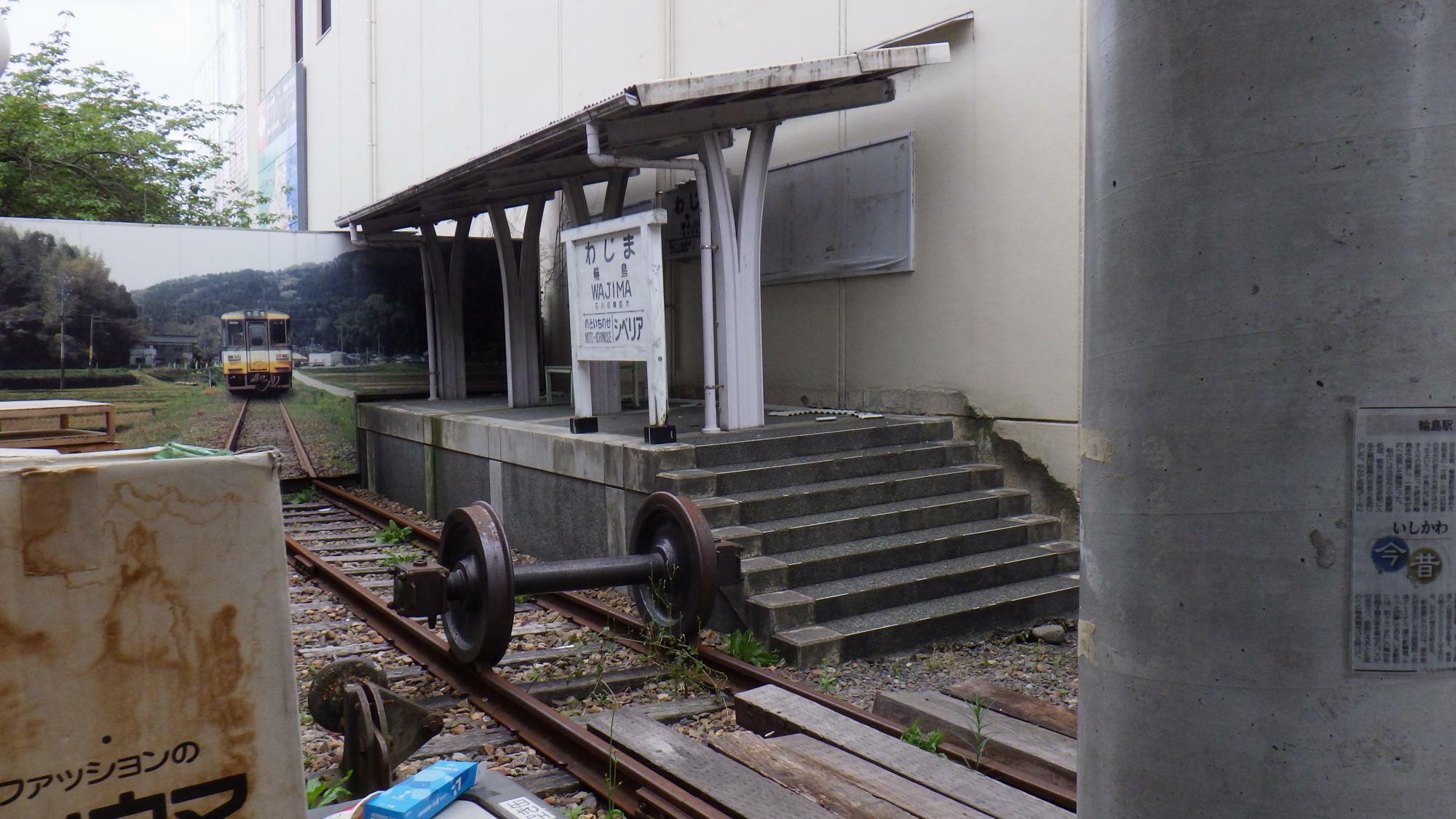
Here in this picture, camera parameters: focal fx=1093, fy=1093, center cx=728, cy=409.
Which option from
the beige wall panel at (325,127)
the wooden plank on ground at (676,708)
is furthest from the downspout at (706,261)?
the beige wall panel at (325,127)

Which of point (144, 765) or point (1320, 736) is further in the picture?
point (1320, 736)

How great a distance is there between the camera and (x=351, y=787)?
3.79m

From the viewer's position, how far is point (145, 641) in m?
1.55

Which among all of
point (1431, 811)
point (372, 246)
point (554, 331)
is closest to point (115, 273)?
point (372, 246)

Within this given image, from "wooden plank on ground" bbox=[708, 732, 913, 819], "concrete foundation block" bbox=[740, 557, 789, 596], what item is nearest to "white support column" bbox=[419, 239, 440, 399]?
"concrete foundation block" bbox=[740, 557, 789, 596]

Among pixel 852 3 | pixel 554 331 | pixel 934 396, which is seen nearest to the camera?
pixel 934 396

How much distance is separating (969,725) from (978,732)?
13 centimetres

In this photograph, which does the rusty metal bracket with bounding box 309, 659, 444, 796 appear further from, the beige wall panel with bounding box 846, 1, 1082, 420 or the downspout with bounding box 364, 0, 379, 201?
the downspout with bounding box 364, 0, 379, 201

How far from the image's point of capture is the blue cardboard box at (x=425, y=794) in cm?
220

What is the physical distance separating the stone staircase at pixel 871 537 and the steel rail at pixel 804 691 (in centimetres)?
42

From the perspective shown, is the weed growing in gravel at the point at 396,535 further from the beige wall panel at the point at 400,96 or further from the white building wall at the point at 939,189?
the beige wall panel at the point at 400,96

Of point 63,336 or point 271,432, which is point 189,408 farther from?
point 63,336

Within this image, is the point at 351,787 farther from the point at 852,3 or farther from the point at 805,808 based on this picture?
the point at 852,3

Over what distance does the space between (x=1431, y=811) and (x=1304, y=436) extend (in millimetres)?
708
